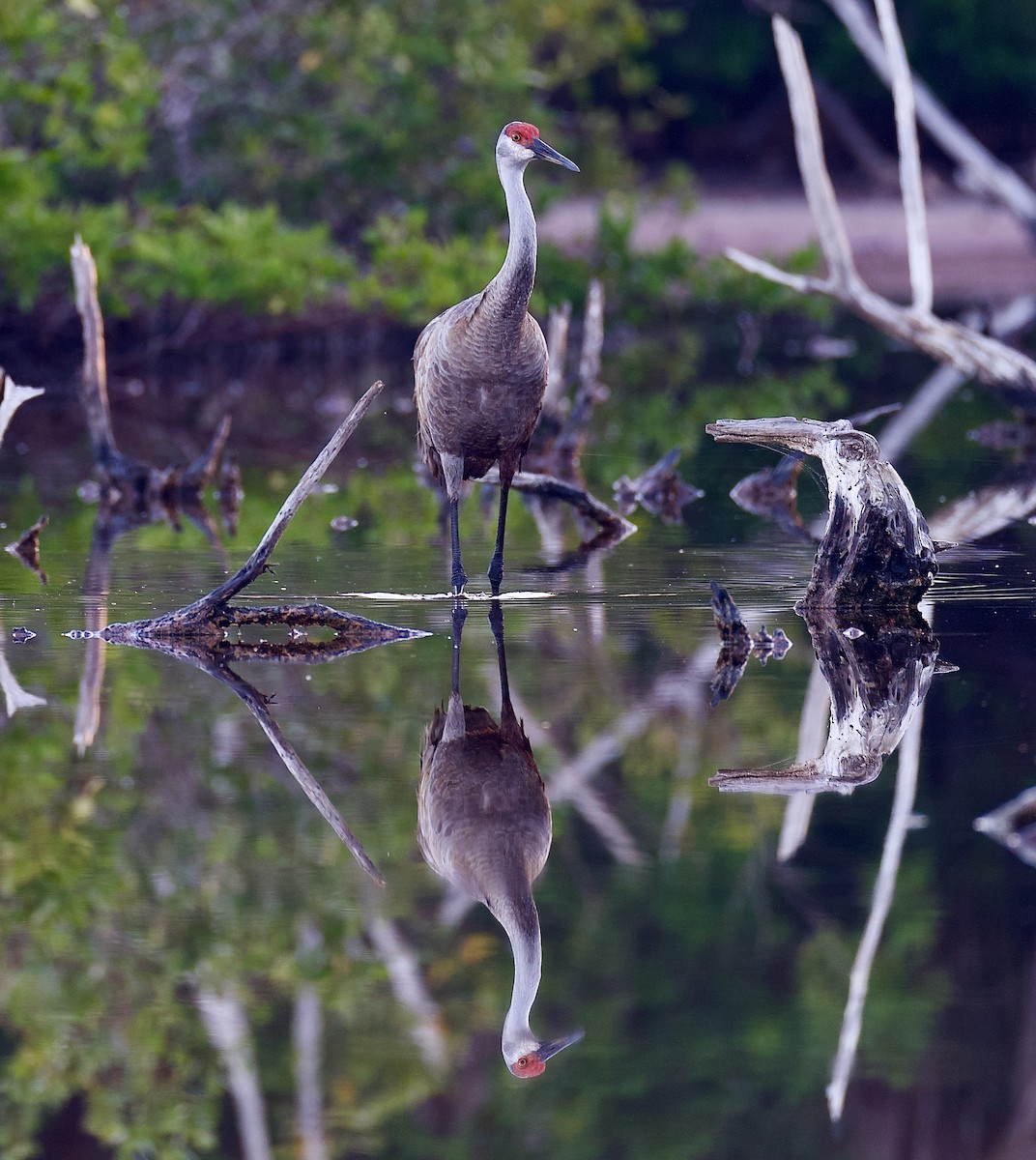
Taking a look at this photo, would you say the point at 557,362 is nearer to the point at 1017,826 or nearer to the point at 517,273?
the point at 517,273

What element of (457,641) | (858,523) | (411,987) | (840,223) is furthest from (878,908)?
(840,223)

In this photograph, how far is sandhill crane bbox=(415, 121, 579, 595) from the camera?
7684 mm

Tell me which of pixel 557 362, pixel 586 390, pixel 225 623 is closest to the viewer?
pixel 225 623

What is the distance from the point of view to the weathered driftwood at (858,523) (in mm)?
7703

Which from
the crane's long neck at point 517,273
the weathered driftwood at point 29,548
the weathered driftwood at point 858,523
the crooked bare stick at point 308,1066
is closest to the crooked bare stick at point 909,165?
the weathered driftwood at point 858,523

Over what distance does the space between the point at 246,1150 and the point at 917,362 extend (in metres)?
17.2

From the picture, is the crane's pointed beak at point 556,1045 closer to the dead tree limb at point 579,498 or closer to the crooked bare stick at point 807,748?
the crooked bare stick at point 807,748

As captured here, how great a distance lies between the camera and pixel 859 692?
21.9 ft

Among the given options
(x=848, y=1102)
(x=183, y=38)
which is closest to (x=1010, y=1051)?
(x=848, y=1102)

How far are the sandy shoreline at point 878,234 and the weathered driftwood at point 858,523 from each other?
17.9m

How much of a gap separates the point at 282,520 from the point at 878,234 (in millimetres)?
22664

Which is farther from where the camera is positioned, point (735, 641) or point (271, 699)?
point (735, 641)

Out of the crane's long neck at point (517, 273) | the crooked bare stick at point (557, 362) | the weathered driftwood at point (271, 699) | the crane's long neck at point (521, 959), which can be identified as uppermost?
the crane's long neck at point (517, 273)

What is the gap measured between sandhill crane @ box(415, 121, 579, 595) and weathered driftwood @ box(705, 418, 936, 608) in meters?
0.77
